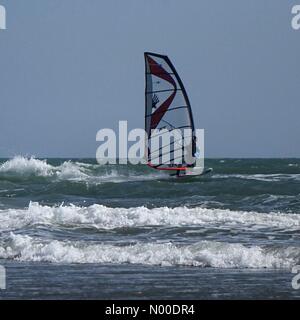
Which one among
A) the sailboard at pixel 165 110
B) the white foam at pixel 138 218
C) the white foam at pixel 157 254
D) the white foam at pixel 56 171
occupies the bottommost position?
the white foam at pixel 157 254

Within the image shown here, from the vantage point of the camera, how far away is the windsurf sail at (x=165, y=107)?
2253cm

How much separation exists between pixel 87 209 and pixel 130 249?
5.57 meters

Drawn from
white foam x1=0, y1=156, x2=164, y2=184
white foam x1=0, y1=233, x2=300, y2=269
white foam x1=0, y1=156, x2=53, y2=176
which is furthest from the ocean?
white foam x1=0, y1=156, x2=53, y2=176

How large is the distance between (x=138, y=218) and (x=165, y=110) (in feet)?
18.3

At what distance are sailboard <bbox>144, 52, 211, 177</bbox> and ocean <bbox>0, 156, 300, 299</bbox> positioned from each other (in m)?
1.66

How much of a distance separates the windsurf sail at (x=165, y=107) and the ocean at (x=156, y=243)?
1.74m

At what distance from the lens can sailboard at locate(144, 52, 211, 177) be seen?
2255 cm

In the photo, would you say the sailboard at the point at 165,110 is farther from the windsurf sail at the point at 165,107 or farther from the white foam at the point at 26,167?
the white foam at the point at 26,167

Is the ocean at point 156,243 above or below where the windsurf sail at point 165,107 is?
below

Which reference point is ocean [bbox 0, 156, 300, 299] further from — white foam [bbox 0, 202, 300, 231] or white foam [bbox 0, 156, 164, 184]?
white foam [bbox 0, 156, 164, 184]

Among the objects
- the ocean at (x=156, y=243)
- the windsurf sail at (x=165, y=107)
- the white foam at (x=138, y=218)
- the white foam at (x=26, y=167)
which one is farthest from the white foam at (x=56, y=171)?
the white foam at (x=138, y=218)
